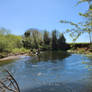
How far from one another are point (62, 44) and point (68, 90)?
32609mm

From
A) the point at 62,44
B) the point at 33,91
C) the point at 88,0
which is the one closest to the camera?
the point at 88,0

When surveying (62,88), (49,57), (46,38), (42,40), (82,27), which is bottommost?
(49,57)

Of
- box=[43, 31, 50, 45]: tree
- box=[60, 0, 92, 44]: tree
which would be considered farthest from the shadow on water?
box=[43, 31, 50, 45]: tree

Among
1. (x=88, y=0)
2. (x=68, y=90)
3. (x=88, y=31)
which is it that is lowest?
(x=68, y=90)

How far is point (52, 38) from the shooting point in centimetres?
3862

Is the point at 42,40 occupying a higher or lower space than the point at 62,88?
higher

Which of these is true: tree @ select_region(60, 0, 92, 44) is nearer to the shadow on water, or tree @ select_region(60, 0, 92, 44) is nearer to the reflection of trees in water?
the shadow on water

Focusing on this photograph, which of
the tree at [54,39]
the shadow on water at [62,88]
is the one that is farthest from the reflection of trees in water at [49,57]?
the tree at [54,39]

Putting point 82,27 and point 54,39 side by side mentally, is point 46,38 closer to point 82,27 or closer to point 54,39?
point 54,39

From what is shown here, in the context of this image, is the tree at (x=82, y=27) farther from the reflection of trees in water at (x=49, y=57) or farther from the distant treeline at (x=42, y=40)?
the distant treeline at (x=42, y=40)

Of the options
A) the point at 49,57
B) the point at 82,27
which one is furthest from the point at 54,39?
the point at 82,27

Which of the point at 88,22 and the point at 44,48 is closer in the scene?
the point at 88,22

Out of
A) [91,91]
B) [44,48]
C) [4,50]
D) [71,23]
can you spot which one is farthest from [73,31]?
[44,48]

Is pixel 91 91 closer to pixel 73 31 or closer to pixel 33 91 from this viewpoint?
pixel 33 91
